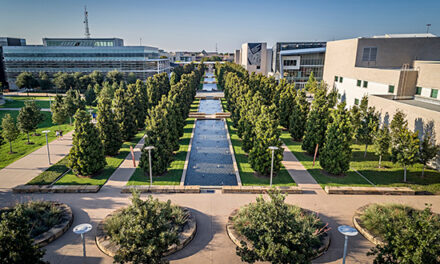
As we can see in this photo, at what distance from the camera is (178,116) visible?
97.3ft

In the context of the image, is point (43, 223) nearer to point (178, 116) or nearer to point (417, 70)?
point (178, 116)

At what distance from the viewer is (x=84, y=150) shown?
1983cm

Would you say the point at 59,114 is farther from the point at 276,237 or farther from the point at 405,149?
the point at 405,149

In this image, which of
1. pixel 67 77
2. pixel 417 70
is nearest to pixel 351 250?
pixel 417 70

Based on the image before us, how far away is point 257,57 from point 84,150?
9678 cm

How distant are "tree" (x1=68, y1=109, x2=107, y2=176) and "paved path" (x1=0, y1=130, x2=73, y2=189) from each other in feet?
11.1

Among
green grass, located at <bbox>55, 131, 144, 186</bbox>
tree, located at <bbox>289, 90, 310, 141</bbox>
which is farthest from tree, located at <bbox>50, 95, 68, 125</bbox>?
tree, located at <bbox>289, 90, 310, 141</bbox>

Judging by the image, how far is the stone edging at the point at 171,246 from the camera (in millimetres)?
12031

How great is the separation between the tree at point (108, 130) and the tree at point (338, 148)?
17.1 meters

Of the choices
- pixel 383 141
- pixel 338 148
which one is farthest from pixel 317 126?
pixel 383 141

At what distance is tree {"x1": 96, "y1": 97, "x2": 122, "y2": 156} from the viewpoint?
942 inches

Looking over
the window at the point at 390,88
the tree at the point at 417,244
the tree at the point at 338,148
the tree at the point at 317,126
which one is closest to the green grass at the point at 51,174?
the tree at the point at 338,148

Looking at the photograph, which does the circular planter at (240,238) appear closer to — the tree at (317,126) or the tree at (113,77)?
the tree at (317,126)

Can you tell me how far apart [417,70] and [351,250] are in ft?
84.3
